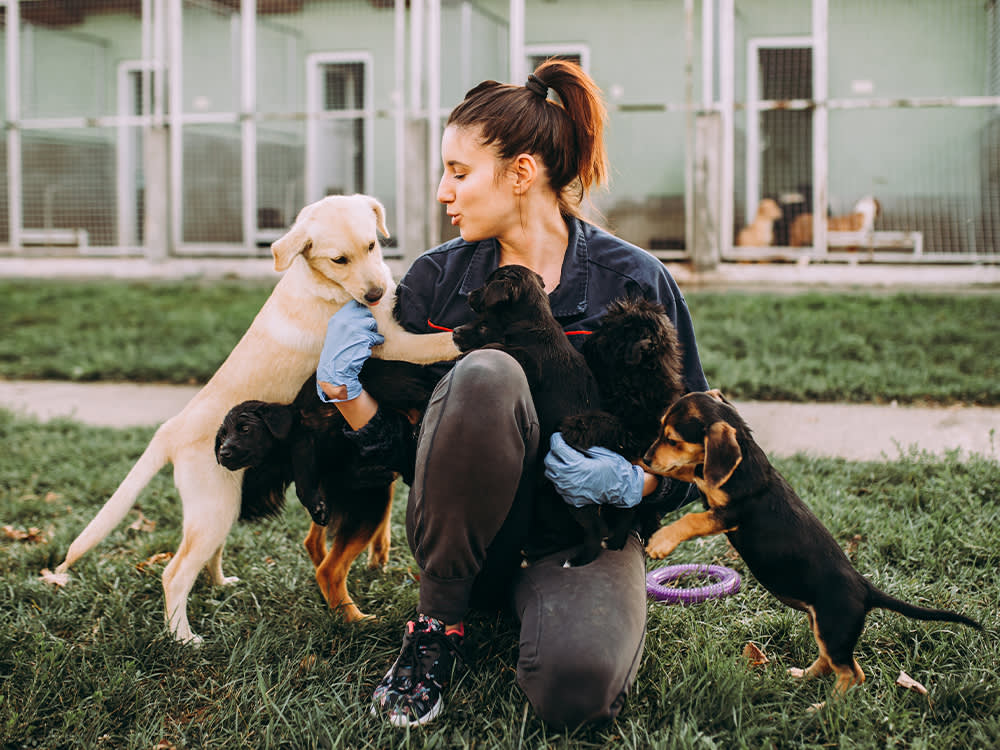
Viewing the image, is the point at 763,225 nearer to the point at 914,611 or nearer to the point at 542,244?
the point at 542,244

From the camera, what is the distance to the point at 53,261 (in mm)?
11727

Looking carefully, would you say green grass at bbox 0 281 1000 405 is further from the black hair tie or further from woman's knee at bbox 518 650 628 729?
woman's knee at bbox 518 650 628 729

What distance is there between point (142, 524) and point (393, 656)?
1.96 m

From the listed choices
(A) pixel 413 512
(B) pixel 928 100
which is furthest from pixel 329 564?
(B) pixel 928 100

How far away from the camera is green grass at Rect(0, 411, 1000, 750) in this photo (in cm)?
223

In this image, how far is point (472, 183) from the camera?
109 inches

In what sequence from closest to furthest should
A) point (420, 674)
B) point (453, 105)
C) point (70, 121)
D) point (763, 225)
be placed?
point (420, 674) → point (763, 225) → point (453, 105) → point (70, 121)

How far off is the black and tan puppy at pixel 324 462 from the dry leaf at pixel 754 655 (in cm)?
124

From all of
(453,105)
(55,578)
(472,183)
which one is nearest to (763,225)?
(453,105)

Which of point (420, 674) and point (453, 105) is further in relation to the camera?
point (453, 105)

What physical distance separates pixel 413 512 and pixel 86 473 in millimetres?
3183

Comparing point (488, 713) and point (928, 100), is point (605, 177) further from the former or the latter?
point (928, 100)

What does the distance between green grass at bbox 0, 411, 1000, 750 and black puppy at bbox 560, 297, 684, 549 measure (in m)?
0.48

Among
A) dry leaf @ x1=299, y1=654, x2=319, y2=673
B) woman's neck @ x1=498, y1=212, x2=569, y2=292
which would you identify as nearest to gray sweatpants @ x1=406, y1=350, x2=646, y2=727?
dry leaf @ x1=299, y1=654, x2=319, y2=673
